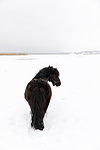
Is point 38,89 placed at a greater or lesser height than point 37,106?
greater

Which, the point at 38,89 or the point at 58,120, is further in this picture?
the point at 58,120

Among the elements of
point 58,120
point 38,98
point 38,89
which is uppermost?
point 38,89

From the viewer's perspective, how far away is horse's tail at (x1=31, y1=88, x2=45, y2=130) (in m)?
4.96

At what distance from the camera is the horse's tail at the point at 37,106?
496 centimetres

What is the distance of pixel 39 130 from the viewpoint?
5.14m

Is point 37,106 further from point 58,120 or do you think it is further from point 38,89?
point 58,120

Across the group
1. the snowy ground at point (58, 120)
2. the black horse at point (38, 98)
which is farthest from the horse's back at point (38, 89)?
the snowy ground at point (58, 120)

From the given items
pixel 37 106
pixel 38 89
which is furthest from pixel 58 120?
pixel 38 89

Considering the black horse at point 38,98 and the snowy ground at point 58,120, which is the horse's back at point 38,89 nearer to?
the black horse at point 38,98

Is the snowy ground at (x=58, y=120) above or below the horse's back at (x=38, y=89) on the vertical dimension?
below

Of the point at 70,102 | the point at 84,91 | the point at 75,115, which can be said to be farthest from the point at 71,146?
the point at 84,91

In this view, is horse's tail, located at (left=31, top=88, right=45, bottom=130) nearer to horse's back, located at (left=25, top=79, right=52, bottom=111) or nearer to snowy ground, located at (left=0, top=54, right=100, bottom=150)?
horse's back, located at (left=25, top=79, right=52, bottom=111)

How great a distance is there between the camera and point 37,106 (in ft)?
16.3

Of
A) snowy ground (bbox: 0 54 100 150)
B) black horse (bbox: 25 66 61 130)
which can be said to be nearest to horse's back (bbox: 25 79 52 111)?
black horse (bbox: 25 66 61 130)
